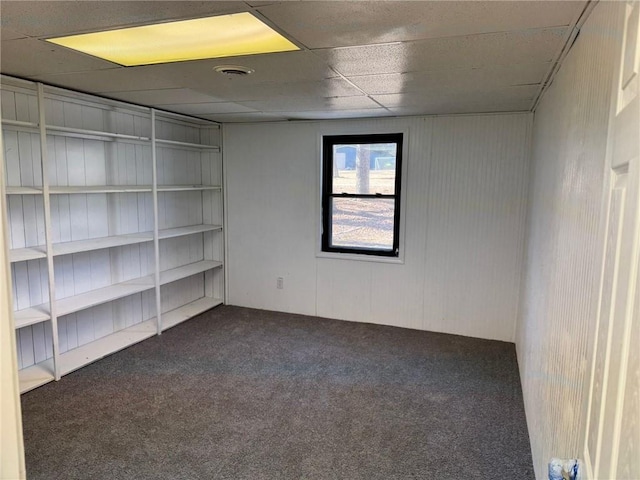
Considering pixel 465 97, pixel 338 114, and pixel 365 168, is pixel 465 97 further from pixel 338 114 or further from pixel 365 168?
pixel 365 168

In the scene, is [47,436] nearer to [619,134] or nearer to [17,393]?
[17,393]

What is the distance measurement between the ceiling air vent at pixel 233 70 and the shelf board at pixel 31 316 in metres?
2.16

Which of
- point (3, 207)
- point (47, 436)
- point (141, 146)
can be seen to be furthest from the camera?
point (141, 146)

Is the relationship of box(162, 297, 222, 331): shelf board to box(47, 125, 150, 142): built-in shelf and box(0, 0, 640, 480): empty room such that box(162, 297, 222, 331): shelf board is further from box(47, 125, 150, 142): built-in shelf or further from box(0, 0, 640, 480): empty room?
box(47, 125, 150, 142): built-in shelf

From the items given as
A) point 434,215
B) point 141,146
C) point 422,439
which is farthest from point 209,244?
point 422,439

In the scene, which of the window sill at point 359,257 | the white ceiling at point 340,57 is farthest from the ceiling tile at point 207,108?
the window sill at point 359,257

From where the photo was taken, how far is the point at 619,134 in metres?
0.86

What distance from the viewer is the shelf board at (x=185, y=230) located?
14.4ft

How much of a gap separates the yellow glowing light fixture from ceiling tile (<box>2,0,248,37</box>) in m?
0.11

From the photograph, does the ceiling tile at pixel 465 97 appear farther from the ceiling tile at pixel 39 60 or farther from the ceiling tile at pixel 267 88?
the ceiling tile at pixel 39 60

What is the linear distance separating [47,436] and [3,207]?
2531mm

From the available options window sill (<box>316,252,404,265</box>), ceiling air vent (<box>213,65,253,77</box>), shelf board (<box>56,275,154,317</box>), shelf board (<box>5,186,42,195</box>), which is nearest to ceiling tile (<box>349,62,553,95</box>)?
ceiling air vent (<box>213,65,253,77</box>)

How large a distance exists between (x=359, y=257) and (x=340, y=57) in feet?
8.99

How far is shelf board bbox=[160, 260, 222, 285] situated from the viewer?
14.7 ft
